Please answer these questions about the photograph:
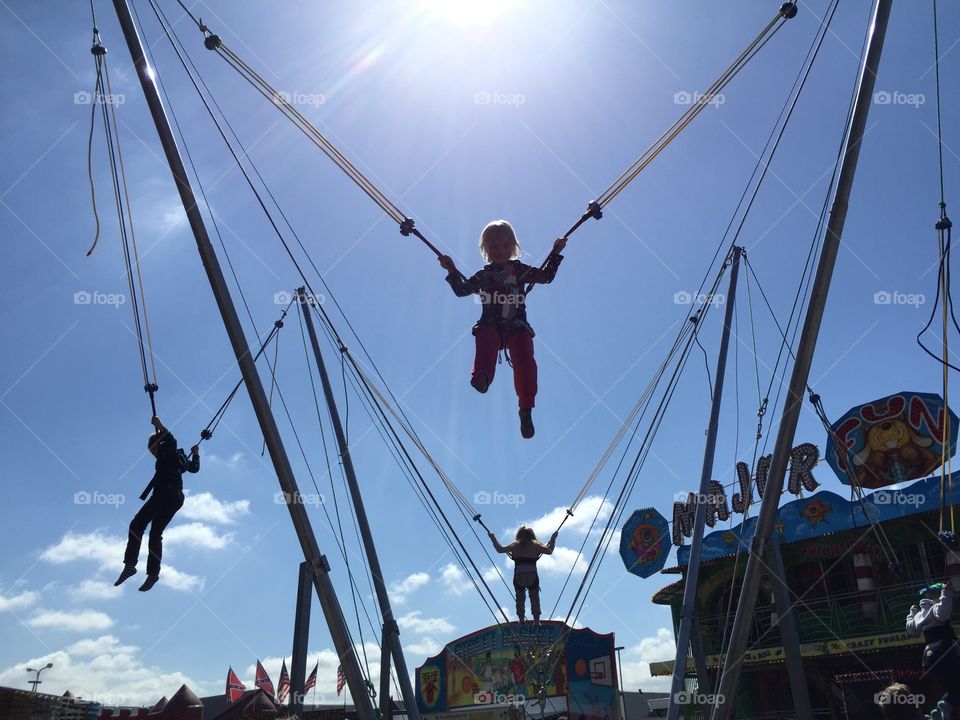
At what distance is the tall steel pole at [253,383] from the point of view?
5395mm

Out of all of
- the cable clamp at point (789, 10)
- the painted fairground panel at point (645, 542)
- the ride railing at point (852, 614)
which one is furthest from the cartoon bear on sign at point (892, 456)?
the cable clamp at point (789, 10)

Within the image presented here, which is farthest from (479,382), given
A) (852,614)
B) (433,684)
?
(433,684)

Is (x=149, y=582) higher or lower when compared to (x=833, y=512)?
lower

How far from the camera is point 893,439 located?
57.0 ft

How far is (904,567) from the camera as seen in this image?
56.6 feet

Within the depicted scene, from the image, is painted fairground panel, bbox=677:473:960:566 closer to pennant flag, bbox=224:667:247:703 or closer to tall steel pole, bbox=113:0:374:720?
tall steel pole, bbox=113:0:374:720

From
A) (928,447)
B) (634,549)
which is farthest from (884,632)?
(634,549)

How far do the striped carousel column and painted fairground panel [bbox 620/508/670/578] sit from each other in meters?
5.53

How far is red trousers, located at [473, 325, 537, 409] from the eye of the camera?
634cm

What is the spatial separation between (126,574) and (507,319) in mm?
4229

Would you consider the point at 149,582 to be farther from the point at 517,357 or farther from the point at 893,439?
the point at 893,439

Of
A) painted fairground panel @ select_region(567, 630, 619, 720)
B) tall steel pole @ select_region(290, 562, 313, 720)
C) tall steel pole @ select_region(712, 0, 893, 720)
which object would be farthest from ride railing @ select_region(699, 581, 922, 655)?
tall steel pole @ select_region(712, 0, 893, 720)

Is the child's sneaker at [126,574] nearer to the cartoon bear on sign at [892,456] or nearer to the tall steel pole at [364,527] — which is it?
the tall steel pole at [364,527]

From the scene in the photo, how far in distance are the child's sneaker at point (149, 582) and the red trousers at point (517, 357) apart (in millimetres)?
A: 3646
